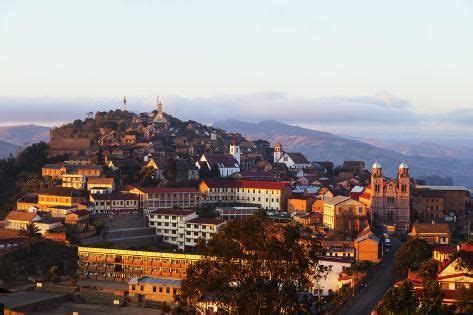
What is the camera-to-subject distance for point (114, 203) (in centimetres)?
5528

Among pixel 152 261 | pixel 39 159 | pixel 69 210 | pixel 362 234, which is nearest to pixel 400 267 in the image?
pixel 362 234

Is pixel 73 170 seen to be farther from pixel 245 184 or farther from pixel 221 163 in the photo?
pixel 221 163

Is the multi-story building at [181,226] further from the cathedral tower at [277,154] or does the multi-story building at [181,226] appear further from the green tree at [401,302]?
the cathedral tower at [277,154]

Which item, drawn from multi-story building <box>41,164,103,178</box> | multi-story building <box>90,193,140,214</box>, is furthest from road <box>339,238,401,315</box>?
multi-story building <box>41,164,103,178</box>

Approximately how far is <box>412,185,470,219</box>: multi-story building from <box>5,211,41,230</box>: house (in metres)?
29.1

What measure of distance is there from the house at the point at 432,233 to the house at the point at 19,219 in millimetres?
26090

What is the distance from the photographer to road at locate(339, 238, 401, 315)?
33.1m

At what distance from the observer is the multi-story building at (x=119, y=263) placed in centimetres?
4778

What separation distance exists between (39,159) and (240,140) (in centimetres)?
3252

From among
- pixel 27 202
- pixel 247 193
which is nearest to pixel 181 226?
pixel 247 193

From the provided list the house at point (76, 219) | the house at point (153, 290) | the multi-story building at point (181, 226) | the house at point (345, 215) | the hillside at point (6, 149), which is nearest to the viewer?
the house at point (153, 290)

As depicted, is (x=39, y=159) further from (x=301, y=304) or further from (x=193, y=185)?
(x=301, y=304)

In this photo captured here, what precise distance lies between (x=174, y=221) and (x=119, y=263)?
5.89 m

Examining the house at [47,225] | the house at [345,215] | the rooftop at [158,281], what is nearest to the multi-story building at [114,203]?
the house at [47,225]
